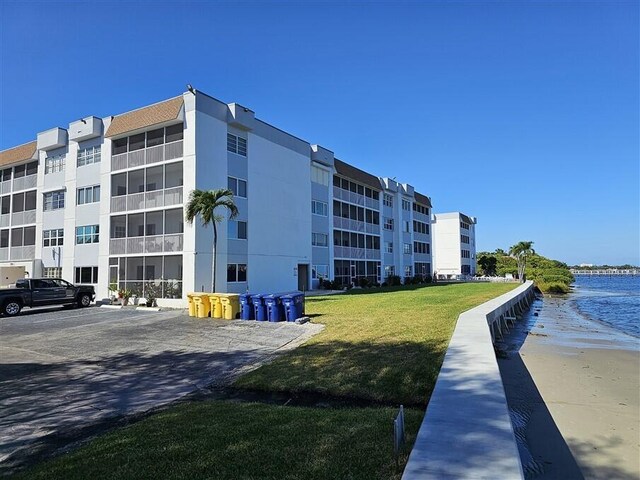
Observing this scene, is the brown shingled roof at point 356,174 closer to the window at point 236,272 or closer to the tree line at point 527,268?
the window at point 236,272

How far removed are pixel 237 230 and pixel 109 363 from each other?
17641mm

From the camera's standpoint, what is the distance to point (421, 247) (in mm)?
61688

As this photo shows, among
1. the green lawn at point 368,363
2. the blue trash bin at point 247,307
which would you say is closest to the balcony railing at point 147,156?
the blue trash bin at point 247,307

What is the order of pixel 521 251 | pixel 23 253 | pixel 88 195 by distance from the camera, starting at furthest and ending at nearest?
pixel 521 251, pixel 23 253, pixel 88 195

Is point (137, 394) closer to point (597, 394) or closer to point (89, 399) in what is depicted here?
point (89, 399)

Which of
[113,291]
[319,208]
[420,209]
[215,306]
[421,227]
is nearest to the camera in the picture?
[215,306]

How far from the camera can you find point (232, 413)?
6.53 meters

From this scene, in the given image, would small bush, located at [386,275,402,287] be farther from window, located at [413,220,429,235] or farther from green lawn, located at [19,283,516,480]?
green lawn, located at [19,283,516,480]

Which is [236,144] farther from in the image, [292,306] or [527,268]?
[527,268]

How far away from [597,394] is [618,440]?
3165mm

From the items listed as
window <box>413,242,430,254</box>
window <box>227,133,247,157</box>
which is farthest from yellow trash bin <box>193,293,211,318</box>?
window <box>413,242,430,254</box>

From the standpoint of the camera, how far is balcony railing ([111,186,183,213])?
86.7ft

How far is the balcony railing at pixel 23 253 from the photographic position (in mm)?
34656

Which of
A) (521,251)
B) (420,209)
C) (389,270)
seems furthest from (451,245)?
(389,270)
